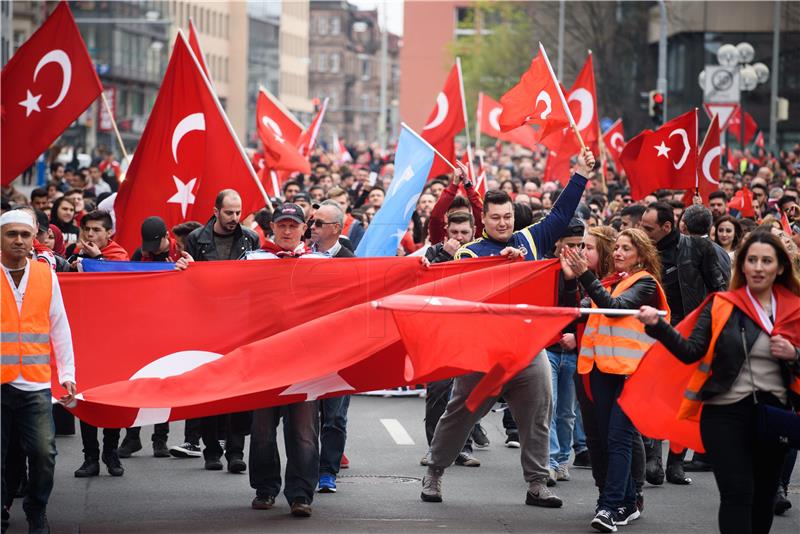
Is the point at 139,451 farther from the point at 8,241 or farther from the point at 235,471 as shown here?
the point at 8,241

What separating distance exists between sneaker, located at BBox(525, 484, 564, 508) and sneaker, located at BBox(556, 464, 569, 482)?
1.08m

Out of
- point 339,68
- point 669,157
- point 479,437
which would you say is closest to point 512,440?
point 479,437

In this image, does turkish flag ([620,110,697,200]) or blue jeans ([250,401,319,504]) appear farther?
turkish flag ([620,110,697,200])

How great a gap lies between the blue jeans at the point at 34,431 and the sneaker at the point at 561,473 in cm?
394

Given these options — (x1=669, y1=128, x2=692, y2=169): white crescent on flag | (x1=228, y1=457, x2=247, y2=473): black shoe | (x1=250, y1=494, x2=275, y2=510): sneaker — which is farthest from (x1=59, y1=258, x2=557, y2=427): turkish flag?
(x1=669, y1=128, x2=692, y2=169): white crescent on flag

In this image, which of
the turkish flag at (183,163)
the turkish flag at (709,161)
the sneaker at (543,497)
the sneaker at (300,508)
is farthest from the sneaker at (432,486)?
the turkish flag at (709,161)

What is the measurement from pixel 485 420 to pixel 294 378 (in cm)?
560

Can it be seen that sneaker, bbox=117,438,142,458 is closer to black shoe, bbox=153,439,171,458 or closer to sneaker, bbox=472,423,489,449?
black shoe, bbox=153,439,171,458

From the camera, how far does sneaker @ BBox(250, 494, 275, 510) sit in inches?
380

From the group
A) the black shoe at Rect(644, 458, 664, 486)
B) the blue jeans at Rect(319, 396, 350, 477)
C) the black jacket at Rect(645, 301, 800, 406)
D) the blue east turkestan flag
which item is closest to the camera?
the black jacket at Rect(645, 301, 800, 406)

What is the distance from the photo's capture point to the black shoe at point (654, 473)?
35.3 ft

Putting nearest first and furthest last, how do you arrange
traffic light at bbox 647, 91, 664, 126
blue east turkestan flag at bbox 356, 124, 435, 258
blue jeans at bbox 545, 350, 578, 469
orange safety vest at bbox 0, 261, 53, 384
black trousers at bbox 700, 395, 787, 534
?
1. black trousers at bbox 700, 395, 787, 534
2. orange safety vest at bbox 0, 261, 53, 384
3. blue jeans at bbox 545, 350, 578, 469
4. blue east turkestan flag at bbox 356, 124, 435, 258
5. traffic light at bbox 647, 91, 664, 126

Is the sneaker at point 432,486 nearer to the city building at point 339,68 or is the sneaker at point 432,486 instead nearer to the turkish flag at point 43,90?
the turkish flag at point 43,90

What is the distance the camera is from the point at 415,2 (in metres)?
126
